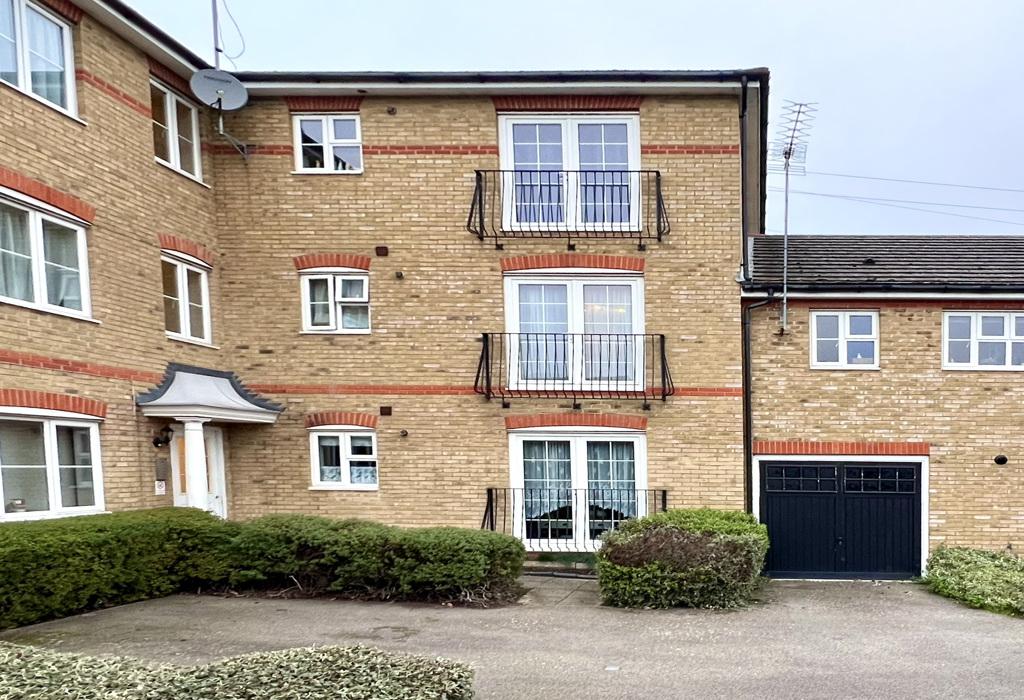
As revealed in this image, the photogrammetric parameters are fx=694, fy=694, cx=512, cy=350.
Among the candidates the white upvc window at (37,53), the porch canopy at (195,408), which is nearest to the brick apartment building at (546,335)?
the porch canopy at (195,408)

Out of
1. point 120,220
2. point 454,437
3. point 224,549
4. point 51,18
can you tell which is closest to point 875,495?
point 454,437

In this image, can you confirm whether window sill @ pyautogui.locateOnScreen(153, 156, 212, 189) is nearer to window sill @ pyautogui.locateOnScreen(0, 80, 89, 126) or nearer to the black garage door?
window sill @ pyautogui.locateOnScreen(0, 80, 89, 126)

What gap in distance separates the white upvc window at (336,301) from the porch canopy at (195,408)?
158 centimetres

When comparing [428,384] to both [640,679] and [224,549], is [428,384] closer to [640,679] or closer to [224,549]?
[224,549]

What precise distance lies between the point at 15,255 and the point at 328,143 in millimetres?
4804

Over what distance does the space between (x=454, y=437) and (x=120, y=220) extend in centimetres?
546

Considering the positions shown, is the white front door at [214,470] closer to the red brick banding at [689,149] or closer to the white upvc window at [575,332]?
the white upvc window at [575,332]

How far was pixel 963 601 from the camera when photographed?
910 centimetres

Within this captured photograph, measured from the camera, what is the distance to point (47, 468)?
7.77 meters

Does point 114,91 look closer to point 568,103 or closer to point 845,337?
point 568,103

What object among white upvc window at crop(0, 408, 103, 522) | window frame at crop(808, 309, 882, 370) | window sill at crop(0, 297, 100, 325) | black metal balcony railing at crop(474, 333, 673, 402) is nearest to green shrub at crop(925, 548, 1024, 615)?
window frame at crop(808, 309, 882, 370)

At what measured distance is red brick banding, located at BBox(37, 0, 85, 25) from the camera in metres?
8.07

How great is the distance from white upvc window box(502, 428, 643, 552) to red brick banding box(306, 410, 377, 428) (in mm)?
2216

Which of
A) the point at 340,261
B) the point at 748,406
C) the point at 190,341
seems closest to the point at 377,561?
the point at 190,341
